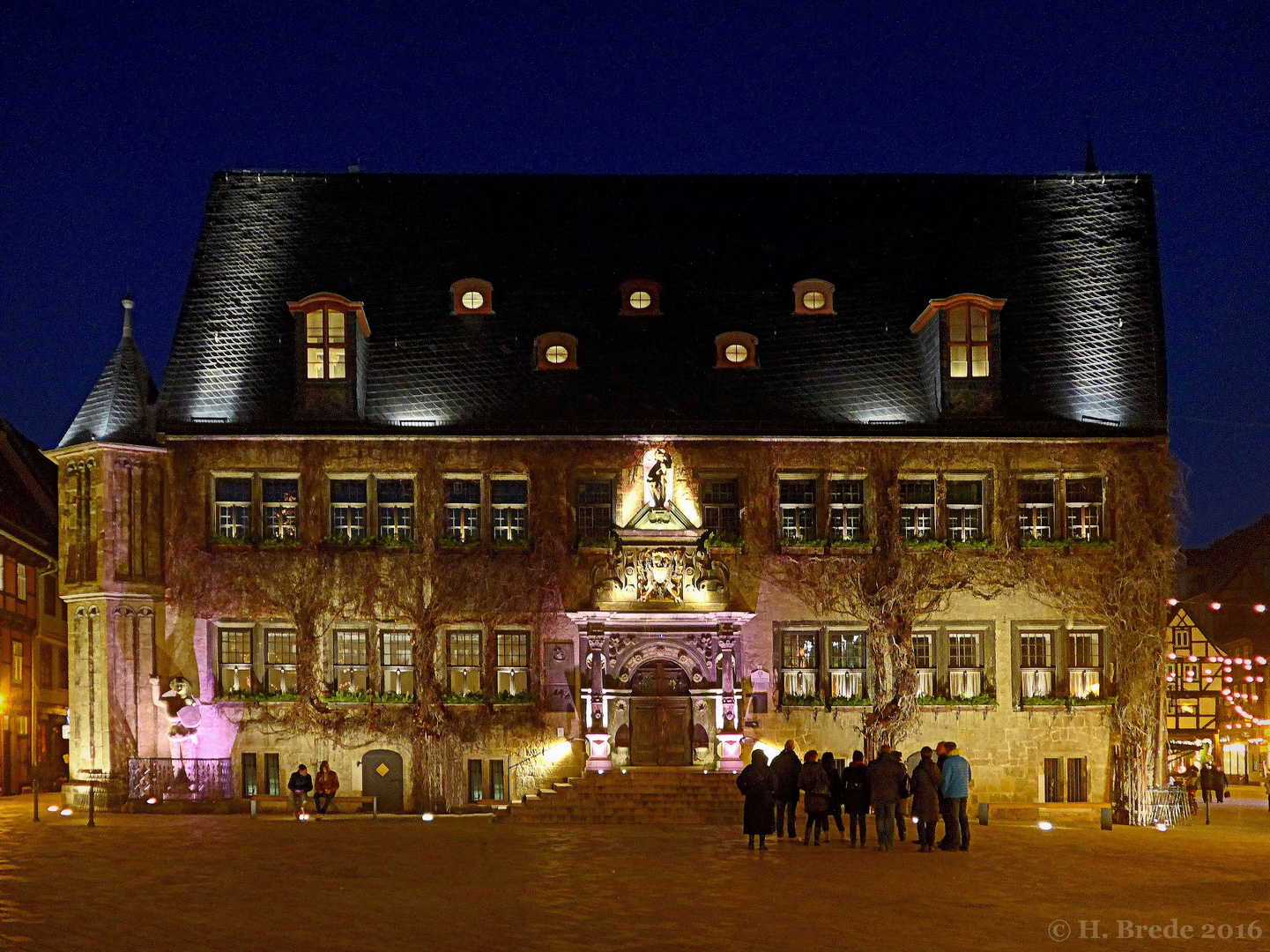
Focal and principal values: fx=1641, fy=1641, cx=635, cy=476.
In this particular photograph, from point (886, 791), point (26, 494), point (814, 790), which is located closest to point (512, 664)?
point (814, 790)

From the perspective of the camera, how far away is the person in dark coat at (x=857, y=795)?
25.5 m

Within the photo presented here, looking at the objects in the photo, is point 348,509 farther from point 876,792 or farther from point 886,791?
point 886,791

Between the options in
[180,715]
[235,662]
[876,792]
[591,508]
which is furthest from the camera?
[591,508]

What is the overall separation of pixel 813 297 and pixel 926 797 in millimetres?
17820

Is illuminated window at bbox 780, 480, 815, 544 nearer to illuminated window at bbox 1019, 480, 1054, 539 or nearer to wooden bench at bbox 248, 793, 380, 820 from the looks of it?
illuminated window at bbox 1019, 480, 1054, 539

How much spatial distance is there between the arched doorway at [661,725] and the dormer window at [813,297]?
30.8 ft

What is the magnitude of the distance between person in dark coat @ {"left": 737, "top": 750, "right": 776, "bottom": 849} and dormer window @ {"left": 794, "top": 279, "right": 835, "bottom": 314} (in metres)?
17.1

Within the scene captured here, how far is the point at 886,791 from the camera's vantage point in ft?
81.2

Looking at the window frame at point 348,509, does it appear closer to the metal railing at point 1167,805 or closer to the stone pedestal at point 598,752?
the stone pedestal at point 598,752

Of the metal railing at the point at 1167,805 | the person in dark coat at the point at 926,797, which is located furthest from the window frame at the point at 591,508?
the person in dark coat at the point at 926,797

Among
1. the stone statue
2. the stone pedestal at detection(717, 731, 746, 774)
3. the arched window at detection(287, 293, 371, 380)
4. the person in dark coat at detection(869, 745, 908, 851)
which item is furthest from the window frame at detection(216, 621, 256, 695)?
the person in dark coat at detection(869, 745, 908, 851)

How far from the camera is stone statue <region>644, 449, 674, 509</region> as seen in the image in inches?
1435

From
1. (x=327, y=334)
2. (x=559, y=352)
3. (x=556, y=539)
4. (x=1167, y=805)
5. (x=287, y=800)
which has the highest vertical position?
(x=327, y=334)

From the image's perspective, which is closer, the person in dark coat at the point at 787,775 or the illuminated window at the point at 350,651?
the person in dark coat at the point at 787,775
